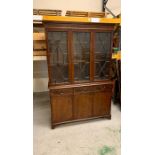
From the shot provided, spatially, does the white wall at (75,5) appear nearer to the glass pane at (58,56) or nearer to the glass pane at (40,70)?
the glass pane at (40,70)

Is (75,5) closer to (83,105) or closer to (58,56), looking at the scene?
(58,56)

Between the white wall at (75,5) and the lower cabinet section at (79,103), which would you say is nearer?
the lower cabinet section at (79,103)

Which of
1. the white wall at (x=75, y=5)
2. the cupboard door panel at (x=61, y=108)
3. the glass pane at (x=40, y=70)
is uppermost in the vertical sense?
the white wall at (x=75, y=5)

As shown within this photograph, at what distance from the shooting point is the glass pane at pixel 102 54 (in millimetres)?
2424

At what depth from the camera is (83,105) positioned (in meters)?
2.53

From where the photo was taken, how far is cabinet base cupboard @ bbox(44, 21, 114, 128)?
2.26 meters

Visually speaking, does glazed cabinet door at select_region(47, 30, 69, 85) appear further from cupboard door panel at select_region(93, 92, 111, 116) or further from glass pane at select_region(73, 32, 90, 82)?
cupboard door panel at select_region(93, 92, 111, 116)

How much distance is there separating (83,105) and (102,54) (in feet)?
2.70

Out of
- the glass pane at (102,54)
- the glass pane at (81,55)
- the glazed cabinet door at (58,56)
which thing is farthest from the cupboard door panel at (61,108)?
the glass pane at (102,54)

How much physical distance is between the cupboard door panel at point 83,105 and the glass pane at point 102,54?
1.14 feet

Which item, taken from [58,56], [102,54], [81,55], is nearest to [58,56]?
[58,56]
